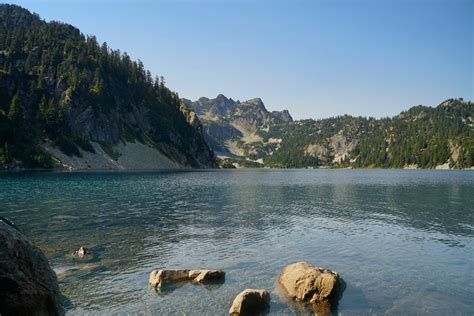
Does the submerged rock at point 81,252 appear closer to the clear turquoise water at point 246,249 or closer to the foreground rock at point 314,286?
the clear turquoise water at point 246,249

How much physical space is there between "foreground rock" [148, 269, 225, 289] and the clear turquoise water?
2.18 feet

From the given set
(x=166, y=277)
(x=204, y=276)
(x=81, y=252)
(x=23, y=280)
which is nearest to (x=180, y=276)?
(x=166, y=277)

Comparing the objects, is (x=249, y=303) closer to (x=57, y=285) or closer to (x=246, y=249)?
(x=57, y=285)

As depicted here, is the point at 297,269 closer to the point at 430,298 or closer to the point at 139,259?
the point at 430,298

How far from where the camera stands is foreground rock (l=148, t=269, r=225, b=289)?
22.6 metres

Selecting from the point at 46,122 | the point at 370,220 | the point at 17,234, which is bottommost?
the point at 370,220

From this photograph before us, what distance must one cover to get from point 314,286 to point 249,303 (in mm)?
4665

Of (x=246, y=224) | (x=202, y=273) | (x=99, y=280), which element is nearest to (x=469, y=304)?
(x=202, y=273)

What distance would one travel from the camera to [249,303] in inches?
747

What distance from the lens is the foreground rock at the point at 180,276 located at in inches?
891

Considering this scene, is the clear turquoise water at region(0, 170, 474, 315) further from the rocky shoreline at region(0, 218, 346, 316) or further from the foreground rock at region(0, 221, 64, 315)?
the foreground rock at region(0, 221, 64, 315)

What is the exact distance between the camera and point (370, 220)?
50844mm

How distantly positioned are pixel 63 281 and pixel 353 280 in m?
19.4

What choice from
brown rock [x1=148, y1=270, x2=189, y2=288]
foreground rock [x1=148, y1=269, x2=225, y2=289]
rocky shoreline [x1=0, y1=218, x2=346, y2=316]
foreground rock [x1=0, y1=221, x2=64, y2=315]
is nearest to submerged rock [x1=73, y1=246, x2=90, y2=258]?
rocky shoreline [x1=0, y1=218, x2=346, y2=316]
